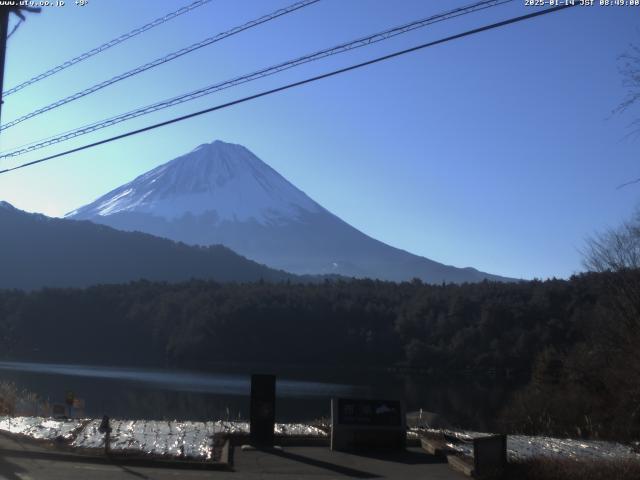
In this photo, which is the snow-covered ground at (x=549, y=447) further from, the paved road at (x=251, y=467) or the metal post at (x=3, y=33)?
the metal post at (x=3, y=33)

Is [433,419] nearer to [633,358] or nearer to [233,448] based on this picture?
[633,358]

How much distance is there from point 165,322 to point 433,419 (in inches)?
2571

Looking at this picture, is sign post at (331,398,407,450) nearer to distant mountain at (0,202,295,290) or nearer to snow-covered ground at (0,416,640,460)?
snow-covered ground at (0,416,640,460)

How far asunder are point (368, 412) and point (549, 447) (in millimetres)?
3286

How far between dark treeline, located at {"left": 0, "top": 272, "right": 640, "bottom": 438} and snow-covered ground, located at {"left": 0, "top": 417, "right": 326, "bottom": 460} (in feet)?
69.2

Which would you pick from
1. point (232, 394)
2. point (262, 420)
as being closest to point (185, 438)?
point (262, 420)

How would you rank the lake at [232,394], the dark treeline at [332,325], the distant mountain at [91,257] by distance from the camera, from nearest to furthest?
the lake at [232,394]
the dark treeline at [332,325]
the distant mountain at [91,257]

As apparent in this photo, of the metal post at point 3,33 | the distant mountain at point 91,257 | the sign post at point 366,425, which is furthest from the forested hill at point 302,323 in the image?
the metal post at point 3,33

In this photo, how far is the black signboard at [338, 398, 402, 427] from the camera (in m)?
14.5

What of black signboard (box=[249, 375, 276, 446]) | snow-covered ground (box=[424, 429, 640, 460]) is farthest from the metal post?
snow-covered ground (box=[424, 429, 640, 460])

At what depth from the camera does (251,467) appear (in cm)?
1262

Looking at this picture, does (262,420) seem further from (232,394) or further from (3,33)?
(232,394)

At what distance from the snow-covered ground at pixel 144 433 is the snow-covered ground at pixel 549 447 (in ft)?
8.21

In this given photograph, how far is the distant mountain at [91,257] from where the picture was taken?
134500 mm
